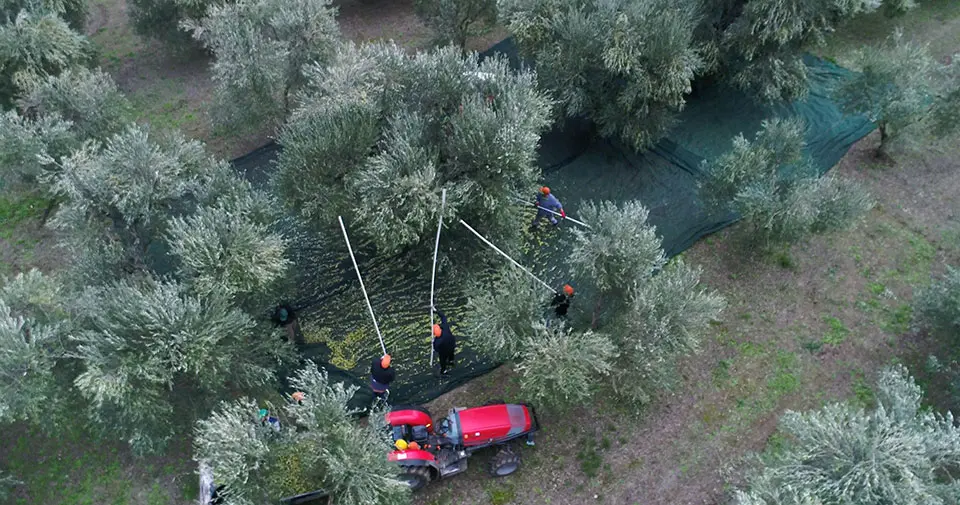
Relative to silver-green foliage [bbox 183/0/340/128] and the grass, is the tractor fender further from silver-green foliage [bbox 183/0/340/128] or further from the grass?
silver-green foliage [bbox 183/0/340/128]

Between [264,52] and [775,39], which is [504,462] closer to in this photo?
[264,52]

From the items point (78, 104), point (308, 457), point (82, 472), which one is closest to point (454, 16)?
point (78, 104)

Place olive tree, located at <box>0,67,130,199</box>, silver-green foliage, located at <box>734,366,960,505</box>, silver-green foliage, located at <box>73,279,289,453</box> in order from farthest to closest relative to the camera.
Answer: olive tree, located at <box>0,67,130,199</box>
silver-green foliage, located at <box>73,279,289,453</box>
silver-green foliage, located at <box>734,366,960,505</box>

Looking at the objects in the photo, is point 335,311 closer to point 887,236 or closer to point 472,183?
point 472,183

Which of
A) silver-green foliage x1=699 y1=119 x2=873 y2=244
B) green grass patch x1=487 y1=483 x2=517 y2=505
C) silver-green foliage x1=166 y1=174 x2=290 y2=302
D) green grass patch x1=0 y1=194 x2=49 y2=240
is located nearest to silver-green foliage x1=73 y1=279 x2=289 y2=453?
silver-green foliage x1=166 y1=174 x2=290 y2=302

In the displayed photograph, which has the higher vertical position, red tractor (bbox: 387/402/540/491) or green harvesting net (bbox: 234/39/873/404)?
green harvesting net (bbox: 234/39/873/404)

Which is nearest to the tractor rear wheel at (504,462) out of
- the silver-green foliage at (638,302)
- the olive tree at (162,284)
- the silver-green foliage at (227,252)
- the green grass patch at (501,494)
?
the green grass patch at (501,494)
